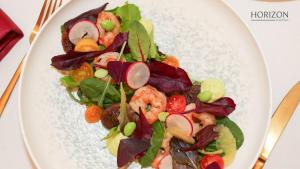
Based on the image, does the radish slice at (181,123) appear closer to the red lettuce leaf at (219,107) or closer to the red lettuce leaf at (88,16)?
the red lettuce leaf at (219,107)

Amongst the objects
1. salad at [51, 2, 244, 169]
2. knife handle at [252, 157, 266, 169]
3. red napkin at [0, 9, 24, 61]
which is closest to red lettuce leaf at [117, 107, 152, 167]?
salad at [51, 2, 244, 169]

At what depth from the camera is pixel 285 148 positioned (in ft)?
4.61

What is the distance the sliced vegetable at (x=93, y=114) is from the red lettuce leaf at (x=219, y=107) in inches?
11.5

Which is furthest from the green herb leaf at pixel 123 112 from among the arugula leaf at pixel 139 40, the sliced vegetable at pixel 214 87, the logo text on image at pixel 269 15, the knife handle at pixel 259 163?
the logo text on image at pixel 269 15

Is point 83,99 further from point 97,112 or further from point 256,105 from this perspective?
point 256,105

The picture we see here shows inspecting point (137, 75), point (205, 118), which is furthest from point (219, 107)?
point (137, 75)

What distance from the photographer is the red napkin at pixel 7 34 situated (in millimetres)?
1458

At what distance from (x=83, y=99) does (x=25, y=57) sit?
23 centimetres

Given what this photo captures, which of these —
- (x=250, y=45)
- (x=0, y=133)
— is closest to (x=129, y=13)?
(x=250, y=45)

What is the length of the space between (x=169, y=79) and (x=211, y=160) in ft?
0.87

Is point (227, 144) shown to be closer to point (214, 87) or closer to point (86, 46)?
point (214, 87)

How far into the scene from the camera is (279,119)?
54.9 inches

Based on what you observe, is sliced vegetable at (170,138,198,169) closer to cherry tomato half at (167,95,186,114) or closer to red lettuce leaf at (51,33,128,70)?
cherry tomato half at (167,95,186,114)

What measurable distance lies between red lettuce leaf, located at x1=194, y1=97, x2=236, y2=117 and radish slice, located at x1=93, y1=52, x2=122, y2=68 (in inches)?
11.2
